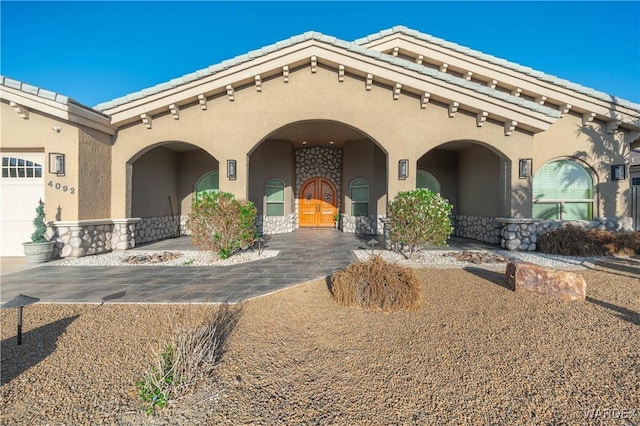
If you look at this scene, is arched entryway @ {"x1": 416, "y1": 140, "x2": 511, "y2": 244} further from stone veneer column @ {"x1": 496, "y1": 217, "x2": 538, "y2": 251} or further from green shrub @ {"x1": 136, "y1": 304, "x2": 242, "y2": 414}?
green shrub @ {"x1": 136, "y1": 304, "x2": 242, "y2": 414}

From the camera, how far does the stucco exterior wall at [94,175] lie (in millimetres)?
7293

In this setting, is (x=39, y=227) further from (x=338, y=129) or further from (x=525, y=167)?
(x=525, y=167)

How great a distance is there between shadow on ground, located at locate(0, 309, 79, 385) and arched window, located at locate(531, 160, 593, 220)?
12339 millimetres

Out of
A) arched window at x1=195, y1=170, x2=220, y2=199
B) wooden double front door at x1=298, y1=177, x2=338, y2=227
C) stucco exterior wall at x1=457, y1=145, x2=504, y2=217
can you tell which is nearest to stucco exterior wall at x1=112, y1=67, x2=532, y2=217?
stucco exterior wall at x1=457, y1=145, x2=504, y2=217

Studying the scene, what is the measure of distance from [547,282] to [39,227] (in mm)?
11372

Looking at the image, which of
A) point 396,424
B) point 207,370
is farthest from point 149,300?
point 396,424

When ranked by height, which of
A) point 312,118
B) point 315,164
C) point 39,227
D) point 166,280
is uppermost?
point 312,118

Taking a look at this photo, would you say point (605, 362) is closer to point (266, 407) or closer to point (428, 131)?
point (266, 407)

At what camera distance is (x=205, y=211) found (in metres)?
7.00

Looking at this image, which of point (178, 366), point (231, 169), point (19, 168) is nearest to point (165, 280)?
point (178, 366)

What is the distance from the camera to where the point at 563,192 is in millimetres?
9203

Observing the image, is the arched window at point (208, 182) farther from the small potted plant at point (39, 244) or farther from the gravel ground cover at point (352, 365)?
the gravel ground cover at point (352, 365)

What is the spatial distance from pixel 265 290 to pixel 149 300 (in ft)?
6.06

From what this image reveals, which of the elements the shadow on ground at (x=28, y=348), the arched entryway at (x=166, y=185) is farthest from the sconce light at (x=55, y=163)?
the shadow on ground at (x=28, y=348)
